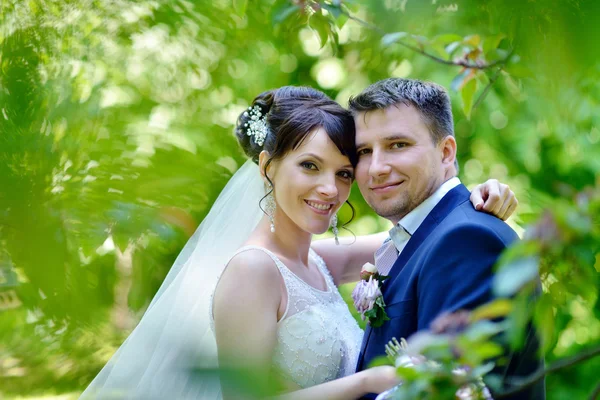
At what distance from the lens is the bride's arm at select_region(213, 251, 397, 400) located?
7.42 ft

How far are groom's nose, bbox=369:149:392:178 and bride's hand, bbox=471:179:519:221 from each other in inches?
15.3

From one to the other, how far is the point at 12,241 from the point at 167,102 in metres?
0.19

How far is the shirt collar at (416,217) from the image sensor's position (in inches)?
105

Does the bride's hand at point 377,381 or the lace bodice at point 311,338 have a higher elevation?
the bride's hand at point 377,381

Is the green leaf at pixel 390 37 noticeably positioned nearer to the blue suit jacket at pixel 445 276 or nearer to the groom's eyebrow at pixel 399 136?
the blue suit jacket at pixel 445 276

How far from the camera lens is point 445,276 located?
85.9 inches

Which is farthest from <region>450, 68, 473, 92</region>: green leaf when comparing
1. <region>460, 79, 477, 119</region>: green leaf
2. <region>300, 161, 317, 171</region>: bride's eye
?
<region>300, 161, 317, 171</region>: bride's eye

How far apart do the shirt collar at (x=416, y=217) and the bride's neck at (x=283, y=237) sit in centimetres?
50

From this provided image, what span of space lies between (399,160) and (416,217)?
254 mm

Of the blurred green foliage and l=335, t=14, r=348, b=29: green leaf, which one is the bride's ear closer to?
l=335, t=14, r=348, b=29: green leaf

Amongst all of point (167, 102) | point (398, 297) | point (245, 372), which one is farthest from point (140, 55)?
point (398, 297)

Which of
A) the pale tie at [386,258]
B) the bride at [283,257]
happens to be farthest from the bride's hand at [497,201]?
the pale tie at [386,258]

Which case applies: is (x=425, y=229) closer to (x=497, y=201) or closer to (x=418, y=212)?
(x=418, y=212)

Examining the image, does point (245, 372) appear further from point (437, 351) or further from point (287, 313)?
point (287, 313)
